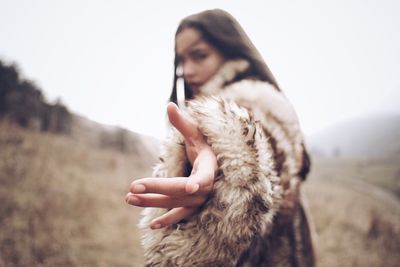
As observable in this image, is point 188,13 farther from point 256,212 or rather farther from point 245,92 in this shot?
point 256,212

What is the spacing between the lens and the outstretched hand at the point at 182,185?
0.49 metres

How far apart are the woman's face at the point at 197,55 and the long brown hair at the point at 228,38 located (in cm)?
2

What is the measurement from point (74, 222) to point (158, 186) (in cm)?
317

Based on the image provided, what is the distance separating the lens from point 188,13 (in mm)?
1160

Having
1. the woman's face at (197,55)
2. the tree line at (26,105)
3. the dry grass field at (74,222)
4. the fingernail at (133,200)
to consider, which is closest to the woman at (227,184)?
the fingernail at (133,200)

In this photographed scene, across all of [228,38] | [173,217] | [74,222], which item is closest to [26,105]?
[74,222]

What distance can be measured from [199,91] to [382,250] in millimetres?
4076

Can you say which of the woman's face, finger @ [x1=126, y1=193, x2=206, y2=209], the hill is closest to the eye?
the woman's face

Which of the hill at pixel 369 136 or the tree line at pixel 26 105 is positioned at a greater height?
the tree line at pixel 26 105

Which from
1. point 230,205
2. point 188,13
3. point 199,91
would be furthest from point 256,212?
point 188,13

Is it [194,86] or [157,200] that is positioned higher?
[194,86]

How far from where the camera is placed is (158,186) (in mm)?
486

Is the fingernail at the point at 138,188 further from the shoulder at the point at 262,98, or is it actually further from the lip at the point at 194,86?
the lip at the point at 194,86

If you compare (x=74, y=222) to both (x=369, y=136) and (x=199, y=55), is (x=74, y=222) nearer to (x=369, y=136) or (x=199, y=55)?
(x=199, y=55)
